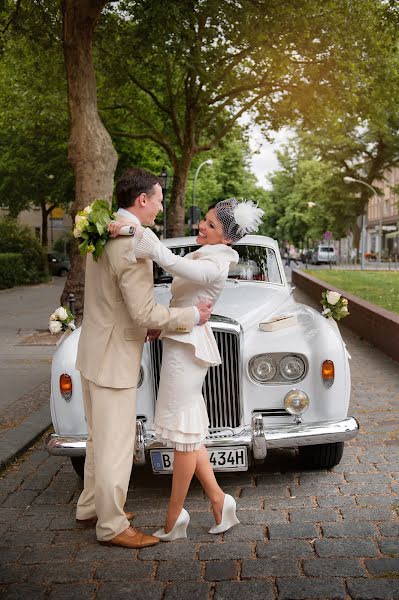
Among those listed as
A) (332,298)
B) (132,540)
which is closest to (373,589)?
(132,540)

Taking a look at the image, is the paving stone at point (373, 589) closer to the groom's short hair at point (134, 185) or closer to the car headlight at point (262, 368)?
the car headlight at point (262, 368)

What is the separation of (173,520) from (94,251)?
1478 millimetres

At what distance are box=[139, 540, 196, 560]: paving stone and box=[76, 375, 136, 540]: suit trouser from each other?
19 centimetres

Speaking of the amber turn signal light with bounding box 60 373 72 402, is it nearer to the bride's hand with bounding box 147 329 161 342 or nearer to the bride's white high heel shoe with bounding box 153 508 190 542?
the bride's hand with bounding box 147 329 161 342

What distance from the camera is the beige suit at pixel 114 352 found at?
155 inches

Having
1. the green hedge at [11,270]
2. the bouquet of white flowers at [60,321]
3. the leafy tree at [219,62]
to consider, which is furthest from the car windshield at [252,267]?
the green hedge at [11,270]

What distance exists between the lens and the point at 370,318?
13281mm

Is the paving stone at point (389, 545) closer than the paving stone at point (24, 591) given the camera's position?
No

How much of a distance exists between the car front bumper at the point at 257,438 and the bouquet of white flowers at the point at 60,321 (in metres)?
0.77

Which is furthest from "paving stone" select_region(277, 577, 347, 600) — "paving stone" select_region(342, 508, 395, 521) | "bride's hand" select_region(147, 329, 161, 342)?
"bride's hand" select_region(147, 329, 161, 342)

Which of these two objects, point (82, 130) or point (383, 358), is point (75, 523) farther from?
point (82, 130)

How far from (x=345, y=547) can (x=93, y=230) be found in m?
2.04

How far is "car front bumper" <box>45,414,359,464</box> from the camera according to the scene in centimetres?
475

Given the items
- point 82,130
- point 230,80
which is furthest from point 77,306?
point 230,80
